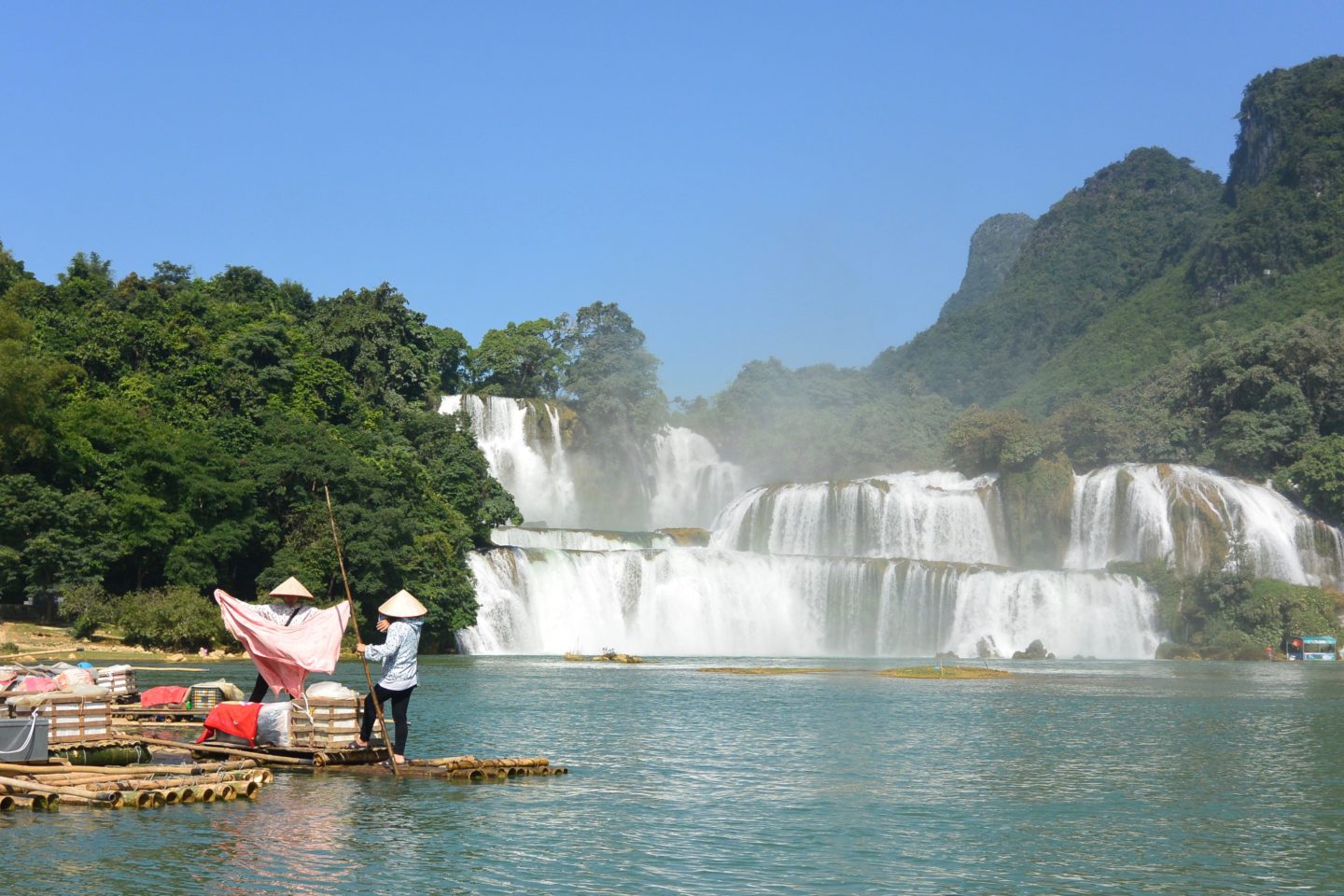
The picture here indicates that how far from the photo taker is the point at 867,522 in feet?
183

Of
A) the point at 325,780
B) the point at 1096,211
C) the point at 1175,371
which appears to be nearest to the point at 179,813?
the point at 325,780

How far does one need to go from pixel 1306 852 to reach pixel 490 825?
7.04m

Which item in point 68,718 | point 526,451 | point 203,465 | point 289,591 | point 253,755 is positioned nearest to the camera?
point 68,718

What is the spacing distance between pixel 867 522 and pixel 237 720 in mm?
42759

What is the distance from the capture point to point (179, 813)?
1222cm

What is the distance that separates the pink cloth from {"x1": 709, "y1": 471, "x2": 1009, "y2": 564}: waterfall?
1640 inches

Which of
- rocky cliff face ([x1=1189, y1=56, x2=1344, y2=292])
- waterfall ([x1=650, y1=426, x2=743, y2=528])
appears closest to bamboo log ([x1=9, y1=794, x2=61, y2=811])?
waterfall ([x1=650, y1=426, x2=743, y2=528])

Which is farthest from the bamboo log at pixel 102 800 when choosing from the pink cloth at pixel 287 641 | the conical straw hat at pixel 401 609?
the conical straw hat at pixel 401 609

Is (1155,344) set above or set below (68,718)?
above

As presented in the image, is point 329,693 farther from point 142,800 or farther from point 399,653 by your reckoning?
point 142,800

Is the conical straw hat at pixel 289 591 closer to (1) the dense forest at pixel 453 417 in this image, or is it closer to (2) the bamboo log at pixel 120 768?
(2) the bamboo log at pixel 120 768

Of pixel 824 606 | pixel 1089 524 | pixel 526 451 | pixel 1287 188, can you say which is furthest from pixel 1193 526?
pixel 1287 188

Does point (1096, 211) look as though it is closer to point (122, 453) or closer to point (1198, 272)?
point (1198, 272)

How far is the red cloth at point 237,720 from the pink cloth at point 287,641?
398 mm
